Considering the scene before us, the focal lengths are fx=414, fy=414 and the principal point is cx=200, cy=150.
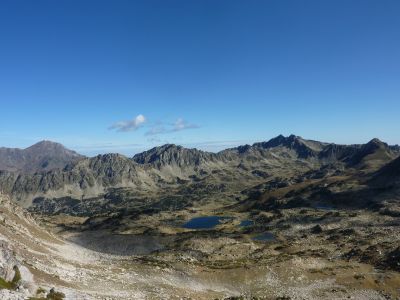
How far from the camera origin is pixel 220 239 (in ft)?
455

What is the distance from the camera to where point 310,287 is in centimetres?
7144

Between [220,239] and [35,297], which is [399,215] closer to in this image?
[220,239]

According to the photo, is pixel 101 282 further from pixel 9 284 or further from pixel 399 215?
pixel 399 215

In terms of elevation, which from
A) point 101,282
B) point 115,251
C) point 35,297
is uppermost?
point 35,297

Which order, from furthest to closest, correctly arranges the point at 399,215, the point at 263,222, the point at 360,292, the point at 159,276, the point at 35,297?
the point at 263,222
the point at 399,215
the point at 159,276
the point at 360,292
the point at 35,297

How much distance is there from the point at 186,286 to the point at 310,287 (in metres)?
21.4

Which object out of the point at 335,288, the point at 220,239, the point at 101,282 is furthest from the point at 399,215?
the point at 101,282

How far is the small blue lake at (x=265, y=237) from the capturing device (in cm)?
14694

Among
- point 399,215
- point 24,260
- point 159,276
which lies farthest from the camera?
point 399,215

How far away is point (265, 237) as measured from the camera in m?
153

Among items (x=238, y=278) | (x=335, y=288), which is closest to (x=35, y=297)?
(x=238, y=278)

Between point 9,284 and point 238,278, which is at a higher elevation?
point 9,284

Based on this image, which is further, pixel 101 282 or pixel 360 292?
pixel 360 292

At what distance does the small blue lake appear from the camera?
146938mm
